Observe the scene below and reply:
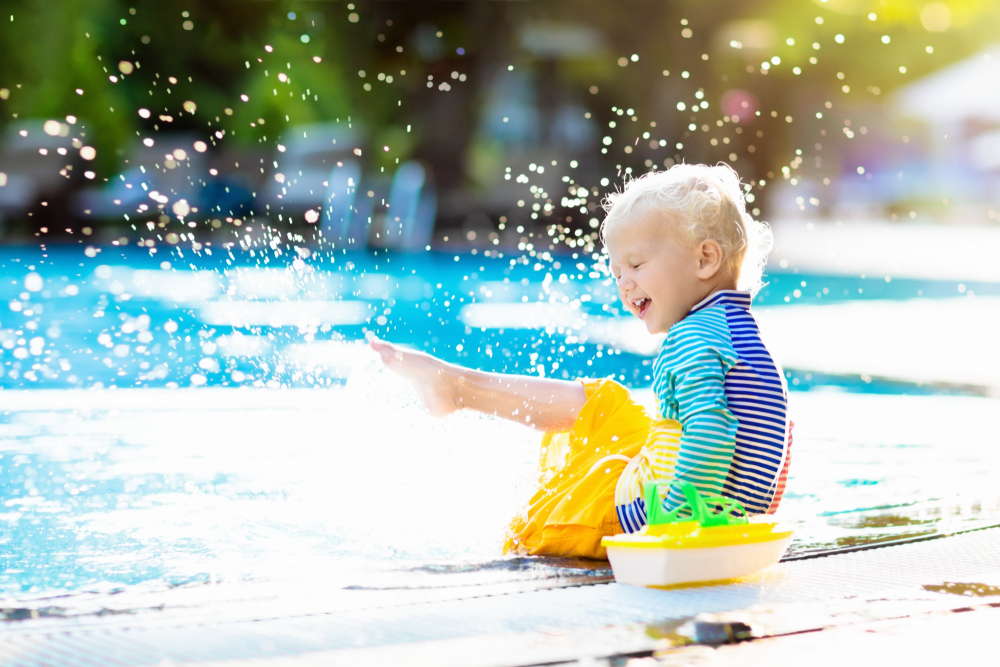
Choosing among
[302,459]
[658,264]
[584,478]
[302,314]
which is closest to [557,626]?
[584,478]

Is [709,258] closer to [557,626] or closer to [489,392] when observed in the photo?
[489,392]

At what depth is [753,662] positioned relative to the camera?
1.60 metres

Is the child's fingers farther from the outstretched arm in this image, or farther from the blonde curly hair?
the blonde curly hair

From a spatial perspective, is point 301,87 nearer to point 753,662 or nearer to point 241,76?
point 241,76

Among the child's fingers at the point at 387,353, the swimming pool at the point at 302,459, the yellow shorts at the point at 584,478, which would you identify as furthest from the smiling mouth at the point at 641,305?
the child's fingers at the point at 387,353

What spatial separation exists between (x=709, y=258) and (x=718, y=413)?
1.14 ft

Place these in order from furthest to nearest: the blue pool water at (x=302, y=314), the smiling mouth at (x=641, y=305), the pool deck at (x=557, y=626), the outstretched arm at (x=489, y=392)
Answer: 1. the blue pool water at (x=302, y=314)
2. the outstretched arm at (x=489, y=392)
3. the smiling mouth at (x=641, y=305)
4. the pool deck at (x=557, y=626)

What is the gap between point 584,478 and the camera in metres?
2.40

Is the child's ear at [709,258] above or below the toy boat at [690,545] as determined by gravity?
above

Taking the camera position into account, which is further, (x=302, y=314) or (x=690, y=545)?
(x=302, y=314)

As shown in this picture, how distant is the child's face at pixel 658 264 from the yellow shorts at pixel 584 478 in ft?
0.99

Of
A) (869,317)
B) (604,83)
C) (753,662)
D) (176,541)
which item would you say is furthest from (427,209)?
(753,662)

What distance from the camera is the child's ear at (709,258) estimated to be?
2.22 metres

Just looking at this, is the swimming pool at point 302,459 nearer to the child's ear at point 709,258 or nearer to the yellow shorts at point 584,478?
the yellow shorts at point 584,478
